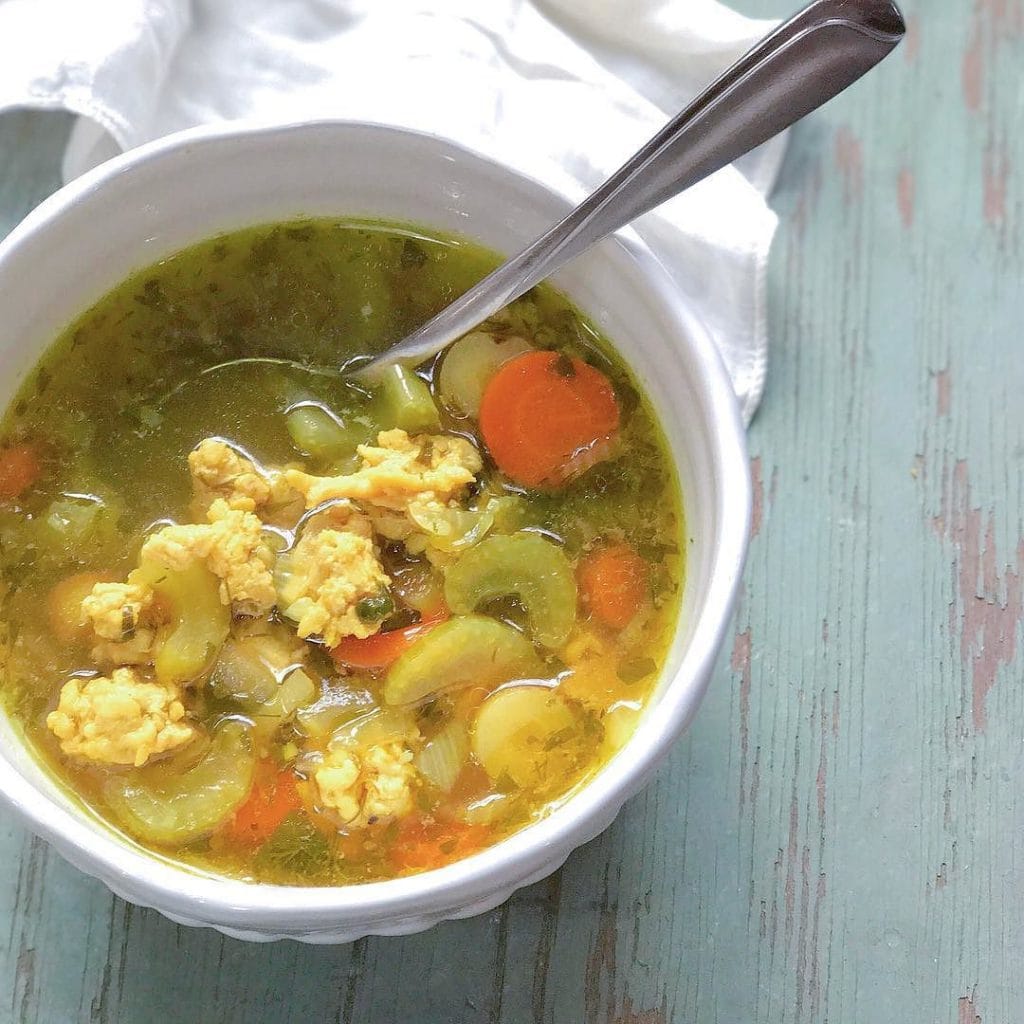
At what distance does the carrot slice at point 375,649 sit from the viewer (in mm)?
1650

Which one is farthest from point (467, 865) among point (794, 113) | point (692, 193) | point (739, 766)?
point (692, 193)

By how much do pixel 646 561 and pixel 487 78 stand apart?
0.83 m

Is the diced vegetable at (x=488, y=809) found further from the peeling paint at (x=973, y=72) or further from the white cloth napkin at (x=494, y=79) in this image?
the peeling paint at (x=973, y=72)

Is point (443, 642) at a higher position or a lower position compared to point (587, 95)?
lower

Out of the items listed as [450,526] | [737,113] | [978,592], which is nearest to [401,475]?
[450,526]

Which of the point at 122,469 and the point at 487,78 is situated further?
the point at 487,78

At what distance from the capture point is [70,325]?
172 centimetres

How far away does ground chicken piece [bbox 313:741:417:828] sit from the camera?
1.56 meters

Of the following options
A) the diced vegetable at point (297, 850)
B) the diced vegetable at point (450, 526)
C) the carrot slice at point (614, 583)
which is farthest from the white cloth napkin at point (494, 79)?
the diced vegetable at point (297, 850)

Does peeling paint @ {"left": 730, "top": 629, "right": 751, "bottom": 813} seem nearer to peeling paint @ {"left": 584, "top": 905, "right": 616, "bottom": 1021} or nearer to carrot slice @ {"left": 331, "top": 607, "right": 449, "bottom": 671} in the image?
peeling paint @ {"left": 584, "top": 905, "right": 616, "bottom": 1021}

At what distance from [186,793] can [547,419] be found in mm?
638

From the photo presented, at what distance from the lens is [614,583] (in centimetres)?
168

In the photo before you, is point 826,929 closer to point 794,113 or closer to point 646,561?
point 646,561

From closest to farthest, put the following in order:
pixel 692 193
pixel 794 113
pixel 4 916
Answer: pixel 794 113
pixel 4 916
pixel 692 193
